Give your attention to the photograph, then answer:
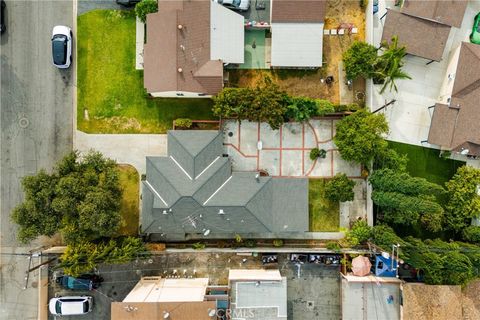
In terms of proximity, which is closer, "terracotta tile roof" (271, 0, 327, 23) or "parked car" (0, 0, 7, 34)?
"terracotta tile roof" (271, 0, 327, 23)

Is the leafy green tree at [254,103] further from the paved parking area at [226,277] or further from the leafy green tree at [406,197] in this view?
the paved parking area at [226,277]

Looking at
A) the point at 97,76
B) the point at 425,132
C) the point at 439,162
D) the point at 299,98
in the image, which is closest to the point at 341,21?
the point at 299,98

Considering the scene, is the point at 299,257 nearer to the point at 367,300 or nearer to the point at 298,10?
the point at 367,300

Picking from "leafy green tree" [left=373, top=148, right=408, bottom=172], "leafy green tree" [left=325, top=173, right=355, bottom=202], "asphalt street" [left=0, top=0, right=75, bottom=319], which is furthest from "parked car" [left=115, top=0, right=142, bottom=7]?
"leafy green tree" [left=373, top=148, right=408, bottom=172]

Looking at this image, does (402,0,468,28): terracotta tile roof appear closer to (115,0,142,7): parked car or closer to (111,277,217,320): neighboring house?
(115,0,142,7): parked car

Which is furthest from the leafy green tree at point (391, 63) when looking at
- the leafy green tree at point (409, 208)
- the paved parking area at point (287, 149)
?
the leafy green tree at point (409, 208)

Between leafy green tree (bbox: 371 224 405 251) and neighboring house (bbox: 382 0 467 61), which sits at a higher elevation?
neighboring house (bbox: 382 0 467 61)
